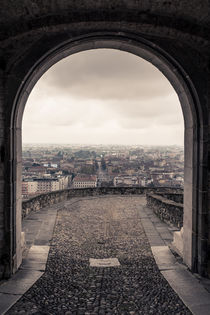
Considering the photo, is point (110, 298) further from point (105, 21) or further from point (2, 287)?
point (105, 21)

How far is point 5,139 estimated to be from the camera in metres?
4.82

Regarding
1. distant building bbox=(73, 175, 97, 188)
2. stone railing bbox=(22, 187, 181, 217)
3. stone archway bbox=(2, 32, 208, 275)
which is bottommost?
distant building bbox=(73, 175, 97, 188)

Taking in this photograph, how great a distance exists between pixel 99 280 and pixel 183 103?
3974mm

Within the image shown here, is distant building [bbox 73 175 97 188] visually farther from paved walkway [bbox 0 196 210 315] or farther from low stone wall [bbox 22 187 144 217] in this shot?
paved walkway [bbox 0 196 210 315]

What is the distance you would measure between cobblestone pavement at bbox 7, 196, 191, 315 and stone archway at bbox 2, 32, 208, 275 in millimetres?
909

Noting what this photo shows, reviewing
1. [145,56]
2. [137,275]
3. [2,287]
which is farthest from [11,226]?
[145,56]

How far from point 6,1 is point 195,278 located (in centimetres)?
558

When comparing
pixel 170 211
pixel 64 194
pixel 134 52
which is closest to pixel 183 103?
pixel 134 52

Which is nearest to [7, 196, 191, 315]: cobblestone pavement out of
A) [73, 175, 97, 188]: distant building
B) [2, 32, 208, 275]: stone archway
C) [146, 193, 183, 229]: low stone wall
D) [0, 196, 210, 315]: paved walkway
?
[0, 196, 210, 315]: paved walkway

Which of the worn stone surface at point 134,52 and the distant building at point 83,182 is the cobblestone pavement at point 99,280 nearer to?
the worn stone surface at point 134,52

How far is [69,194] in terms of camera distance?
16.7m

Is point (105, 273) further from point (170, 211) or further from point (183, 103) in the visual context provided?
point (170, 211)

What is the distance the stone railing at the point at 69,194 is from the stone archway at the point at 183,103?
572cm

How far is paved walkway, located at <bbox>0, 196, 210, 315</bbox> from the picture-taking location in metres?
4.00
